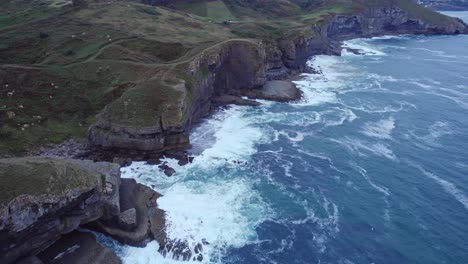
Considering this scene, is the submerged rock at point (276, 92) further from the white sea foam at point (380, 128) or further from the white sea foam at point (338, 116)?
the white sea foam at point (380, 128)

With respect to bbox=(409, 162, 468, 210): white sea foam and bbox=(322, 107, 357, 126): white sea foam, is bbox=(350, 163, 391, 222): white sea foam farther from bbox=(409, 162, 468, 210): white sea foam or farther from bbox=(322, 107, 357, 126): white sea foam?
bbox=(322, 107, 357, 126): white sea foam

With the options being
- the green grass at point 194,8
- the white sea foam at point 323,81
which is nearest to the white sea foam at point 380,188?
the white sea foam at point 323,81

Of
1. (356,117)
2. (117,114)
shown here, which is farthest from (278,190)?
(356,117)

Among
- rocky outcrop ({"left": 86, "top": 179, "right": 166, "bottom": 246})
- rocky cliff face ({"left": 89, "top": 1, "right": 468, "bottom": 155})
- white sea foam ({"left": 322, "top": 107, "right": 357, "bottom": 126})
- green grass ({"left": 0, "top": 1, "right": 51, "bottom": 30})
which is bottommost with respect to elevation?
white sea foam ({"left": 322, "top": 107, "right": 357, "bottom": 126})

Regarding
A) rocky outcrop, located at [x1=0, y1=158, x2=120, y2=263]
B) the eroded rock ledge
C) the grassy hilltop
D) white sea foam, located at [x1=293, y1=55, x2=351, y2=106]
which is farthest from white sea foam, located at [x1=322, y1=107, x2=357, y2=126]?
rocky outcrop, located at [x1=0, y1=158, x2=120, y2=263]

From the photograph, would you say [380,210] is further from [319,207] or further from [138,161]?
[138,161]

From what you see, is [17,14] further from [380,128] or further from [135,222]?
[380,128]
